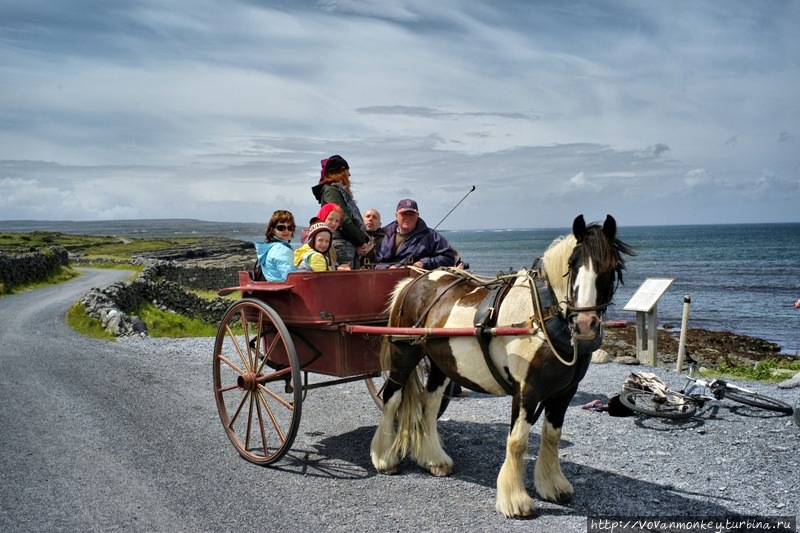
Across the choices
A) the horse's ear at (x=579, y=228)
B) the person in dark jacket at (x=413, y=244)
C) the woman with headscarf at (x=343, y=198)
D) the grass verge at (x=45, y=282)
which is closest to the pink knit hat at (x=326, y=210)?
the woman with headscarf at (x=343, y=198)

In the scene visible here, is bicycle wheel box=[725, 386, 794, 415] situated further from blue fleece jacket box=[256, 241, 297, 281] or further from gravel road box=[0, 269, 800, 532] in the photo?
blue fleece jacket box=[256, 241, 297, 281]

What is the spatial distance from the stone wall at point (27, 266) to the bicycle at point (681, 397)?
25120 millimetres

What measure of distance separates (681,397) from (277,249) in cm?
496

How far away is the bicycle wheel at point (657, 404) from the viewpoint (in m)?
7.46

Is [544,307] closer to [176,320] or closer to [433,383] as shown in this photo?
[433,383]

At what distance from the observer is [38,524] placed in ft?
16.9

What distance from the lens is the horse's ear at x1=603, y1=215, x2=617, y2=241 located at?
4492mm

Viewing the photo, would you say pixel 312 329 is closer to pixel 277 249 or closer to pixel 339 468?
pixel 277 249

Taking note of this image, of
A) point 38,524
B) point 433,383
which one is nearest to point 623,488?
point 433,383

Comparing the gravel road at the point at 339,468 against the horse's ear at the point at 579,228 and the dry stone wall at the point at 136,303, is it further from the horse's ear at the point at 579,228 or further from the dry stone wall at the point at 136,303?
the dry stone wall at the point at 136,303

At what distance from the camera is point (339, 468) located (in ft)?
21.2

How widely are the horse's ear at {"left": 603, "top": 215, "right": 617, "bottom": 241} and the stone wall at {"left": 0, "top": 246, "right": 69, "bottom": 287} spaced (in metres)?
26.7

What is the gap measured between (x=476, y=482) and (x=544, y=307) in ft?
6.59

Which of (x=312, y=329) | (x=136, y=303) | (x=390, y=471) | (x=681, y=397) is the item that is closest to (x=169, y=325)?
(x=136, y=303)
